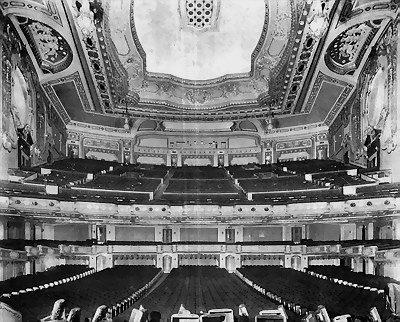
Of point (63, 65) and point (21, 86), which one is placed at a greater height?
A: point (63, 65)

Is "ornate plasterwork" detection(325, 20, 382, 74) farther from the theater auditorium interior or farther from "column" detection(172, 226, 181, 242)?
"column" detection(172, 226, 181, 242)

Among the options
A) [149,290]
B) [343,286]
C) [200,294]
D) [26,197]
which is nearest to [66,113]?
[26,197]

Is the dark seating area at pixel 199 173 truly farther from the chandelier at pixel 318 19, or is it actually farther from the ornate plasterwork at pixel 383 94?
the chandelier at pixel 318 19

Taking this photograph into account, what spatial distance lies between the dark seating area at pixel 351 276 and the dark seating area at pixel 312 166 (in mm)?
823

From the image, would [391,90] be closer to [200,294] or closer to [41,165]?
[200,294]

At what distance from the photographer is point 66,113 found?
154 inches

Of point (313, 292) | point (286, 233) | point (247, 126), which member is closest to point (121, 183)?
A: point (247, 126)

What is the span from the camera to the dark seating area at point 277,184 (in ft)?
12.5

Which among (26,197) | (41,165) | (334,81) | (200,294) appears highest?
(334,81)

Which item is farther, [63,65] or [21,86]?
[63,65]

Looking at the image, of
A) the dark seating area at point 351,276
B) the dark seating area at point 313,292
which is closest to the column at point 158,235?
the dark seating area at point 313,292

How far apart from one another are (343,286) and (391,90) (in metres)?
1.65

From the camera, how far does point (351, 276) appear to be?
366 cm

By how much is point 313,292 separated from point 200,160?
1.42 metres
